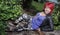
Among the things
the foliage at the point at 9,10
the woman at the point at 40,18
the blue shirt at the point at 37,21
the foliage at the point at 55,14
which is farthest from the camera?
the foliage at the point at 55,14

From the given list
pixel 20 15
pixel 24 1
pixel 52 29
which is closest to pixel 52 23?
pixel 52 29

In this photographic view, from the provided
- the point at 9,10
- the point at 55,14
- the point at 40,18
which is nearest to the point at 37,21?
the point at 40,18

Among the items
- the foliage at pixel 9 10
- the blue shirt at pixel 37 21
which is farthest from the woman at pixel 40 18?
the foliage at pixel 9 10

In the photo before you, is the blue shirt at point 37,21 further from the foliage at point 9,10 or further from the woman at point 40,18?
the foliage at point 9,10

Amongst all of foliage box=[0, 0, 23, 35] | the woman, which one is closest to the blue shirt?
the woman

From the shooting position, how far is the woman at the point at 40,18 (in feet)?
25.0

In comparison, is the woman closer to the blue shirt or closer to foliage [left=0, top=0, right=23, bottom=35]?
the blue shirt

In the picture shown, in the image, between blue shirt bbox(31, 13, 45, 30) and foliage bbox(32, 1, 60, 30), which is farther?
foliage bbox(32, 1, 60, 30)

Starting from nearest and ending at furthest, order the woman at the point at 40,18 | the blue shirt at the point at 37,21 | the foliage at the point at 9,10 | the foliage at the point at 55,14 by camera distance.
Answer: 1. the woman at the point at 40,18
2. the blue shirt at the point at 37,21
3. the foliage at the point at 9,10
4. the foliage at the point at 55,14

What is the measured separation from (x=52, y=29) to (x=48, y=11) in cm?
58

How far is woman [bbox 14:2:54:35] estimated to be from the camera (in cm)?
761

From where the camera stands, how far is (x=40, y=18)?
7730 millimetres

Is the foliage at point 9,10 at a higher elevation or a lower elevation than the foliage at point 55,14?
higher

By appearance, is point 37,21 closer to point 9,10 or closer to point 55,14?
point 9,10
